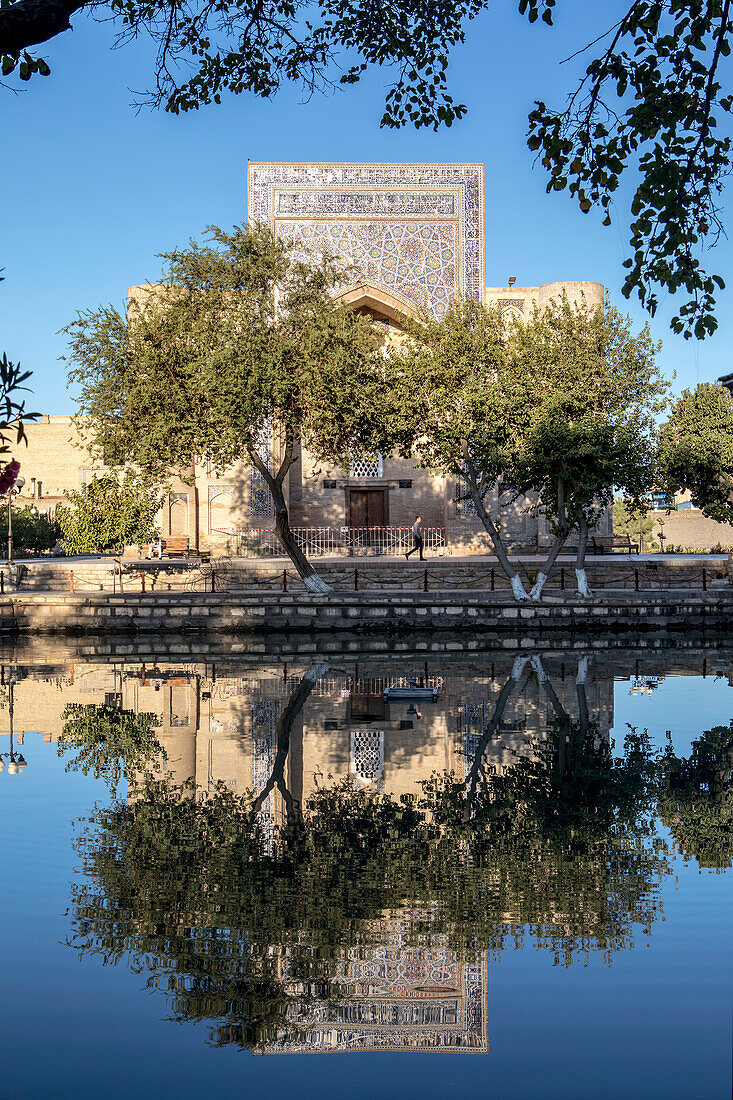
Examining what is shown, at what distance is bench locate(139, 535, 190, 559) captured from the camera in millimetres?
26031

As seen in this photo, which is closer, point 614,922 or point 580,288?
point 614,922

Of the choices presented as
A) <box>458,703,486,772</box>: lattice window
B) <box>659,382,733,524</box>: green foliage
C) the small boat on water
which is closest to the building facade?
<box>659,382,733,524</box>: green foliage

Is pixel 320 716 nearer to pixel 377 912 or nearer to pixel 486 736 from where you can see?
pixel 486 736

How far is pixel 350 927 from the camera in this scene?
497cm

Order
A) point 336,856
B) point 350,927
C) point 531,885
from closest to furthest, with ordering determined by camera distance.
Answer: point 350,927
point 531,885
point 336,856

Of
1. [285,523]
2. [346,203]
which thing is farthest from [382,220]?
[285,523]

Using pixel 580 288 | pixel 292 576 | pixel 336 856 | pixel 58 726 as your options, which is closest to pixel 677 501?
pixel 580 288

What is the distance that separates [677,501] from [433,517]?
17527 mm

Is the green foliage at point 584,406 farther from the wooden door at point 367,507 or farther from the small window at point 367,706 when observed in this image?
the wooden door at point 367,507

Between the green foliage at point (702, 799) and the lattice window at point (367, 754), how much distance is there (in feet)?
7.32

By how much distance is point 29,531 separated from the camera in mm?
30234

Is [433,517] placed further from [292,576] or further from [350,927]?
[350,927]

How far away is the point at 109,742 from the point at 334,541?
676 inches

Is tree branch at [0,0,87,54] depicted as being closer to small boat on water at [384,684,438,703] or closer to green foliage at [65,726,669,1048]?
green foliage at [65,726,669,1048]
